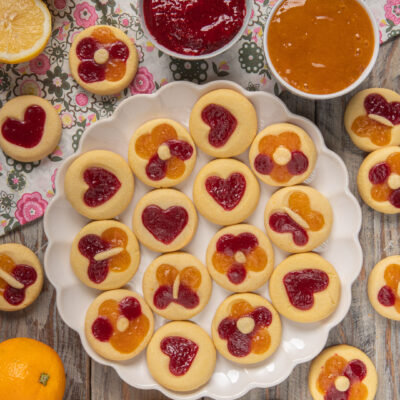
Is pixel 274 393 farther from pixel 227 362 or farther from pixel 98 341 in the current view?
pixel 98 341

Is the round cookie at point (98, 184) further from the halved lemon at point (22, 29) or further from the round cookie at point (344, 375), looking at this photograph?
the round cookie at point (344, 375)

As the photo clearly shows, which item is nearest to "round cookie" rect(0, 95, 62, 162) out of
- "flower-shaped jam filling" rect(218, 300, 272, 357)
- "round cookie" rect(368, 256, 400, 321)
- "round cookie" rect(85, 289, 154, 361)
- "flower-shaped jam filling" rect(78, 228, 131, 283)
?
"flower-shaped jam filling" rect(78, 228, 131, 283)

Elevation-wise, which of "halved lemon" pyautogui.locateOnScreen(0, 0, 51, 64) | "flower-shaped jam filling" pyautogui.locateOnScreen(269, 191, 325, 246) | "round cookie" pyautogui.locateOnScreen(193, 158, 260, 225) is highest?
"halved lemon" pyautogui.locateOnScreen(0, 0, 51, 64)

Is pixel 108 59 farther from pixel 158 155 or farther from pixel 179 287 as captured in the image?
pixel 179 287

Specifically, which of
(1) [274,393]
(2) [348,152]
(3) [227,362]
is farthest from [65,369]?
(2) [348,152]

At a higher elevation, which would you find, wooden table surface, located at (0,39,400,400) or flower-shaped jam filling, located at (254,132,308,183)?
flower-shaped jam filling, located at (254,132,308,183)

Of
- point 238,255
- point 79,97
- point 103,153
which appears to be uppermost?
point 79,97

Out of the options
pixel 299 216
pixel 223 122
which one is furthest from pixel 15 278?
pixel 299 216

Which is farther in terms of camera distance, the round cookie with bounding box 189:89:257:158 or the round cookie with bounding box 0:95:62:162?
the round cookie with bounding box 0:95:62:162

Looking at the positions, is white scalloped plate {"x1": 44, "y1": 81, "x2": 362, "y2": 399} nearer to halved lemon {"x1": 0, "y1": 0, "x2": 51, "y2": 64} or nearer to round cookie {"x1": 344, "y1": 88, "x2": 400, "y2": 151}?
round cookie {"x1": 344, "y1": 88, "x2": 400, "y2": 151}
